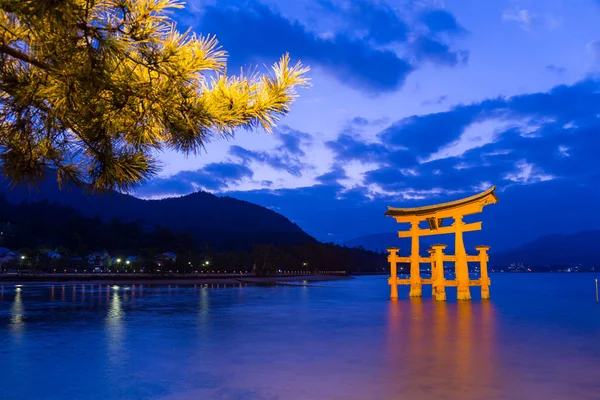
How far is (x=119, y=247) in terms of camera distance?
9394 centimetres

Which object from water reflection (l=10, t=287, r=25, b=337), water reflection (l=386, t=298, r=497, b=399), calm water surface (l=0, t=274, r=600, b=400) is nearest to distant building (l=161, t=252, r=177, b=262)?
water reflection (l=10, t=287, r=25, b=337)

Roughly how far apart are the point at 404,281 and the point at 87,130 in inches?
935

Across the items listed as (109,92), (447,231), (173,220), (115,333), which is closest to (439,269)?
(447,231)

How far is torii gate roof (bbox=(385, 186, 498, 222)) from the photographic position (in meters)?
21.0

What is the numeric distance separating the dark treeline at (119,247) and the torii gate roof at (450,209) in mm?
52813

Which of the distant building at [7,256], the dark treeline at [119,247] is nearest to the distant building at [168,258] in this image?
the dark treeline at [119,247]

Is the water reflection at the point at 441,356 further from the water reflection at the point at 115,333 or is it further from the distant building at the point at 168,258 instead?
the distant building at the point at 168,258

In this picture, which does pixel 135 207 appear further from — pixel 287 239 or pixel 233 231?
pixel 287 239

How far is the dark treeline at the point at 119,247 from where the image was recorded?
7138 cm

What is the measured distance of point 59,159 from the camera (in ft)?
16.3

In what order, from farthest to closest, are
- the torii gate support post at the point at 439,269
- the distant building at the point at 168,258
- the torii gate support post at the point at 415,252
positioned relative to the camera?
the distant building at the point at 168,258
the torii gate support post at the point at 415,252
the torii gate support post at the point at 439,269

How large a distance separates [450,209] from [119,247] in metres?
82.9

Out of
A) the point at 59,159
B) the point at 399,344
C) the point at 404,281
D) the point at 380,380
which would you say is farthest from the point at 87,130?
the point at 404,281

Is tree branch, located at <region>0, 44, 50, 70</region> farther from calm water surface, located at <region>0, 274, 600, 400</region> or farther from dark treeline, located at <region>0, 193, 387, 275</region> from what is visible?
dark treeline, located at <region>0, 193, 387, 275</region>
